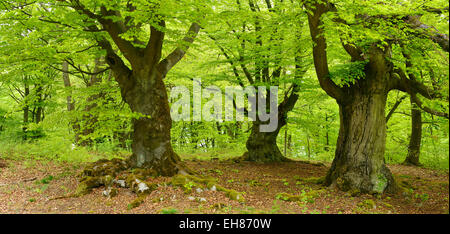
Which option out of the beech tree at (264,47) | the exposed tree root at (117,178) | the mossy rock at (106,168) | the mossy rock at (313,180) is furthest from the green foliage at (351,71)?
the mossy rock at (106,168)

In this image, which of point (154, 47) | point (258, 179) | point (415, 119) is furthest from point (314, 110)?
point (154, 47)

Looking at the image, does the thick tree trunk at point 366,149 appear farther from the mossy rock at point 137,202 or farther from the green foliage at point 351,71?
the mossy rock at point 137,202

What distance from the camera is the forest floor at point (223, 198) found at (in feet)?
19.9

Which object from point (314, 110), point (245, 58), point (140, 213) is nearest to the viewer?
point (140, 213)

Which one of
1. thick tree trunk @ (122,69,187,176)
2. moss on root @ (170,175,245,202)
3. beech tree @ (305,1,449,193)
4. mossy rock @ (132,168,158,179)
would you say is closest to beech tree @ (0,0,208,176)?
thick tree trunk @ (122,69,187,176)

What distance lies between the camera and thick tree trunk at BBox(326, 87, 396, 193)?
734 centimetres

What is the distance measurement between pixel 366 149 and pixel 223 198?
4.02 metres

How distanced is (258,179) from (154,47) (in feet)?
17.4

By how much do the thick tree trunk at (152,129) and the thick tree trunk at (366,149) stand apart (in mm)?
4638

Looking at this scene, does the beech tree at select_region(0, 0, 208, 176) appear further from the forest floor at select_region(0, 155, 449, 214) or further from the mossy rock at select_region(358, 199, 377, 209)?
the mossy rock at select_region(358, 199, 377, 209)

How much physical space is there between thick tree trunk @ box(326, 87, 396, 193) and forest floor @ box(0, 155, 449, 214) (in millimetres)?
363

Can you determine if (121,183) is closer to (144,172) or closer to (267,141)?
(144,172)

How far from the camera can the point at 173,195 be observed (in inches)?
264

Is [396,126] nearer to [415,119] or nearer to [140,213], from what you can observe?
[415,119]
